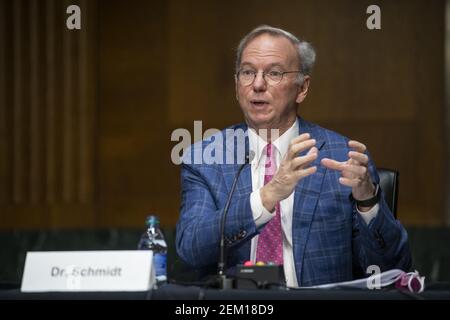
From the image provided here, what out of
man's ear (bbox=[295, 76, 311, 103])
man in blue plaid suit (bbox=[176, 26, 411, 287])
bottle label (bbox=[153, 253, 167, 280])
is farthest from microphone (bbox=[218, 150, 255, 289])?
man's ear (bbox=[295, 76, 311, 103])

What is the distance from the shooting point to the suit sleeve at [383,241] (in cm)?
256

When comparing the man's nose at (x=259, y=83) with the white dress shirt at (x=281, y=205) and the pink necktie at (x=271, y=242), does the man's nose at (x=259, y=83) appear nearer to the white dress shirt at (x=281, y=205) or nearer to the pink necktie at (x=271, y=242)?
the white dress shirt at (x=281, y=205)

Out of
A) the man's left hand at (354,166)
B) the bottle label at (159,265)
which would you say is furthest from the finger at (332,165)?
the bottle label at (159,265)

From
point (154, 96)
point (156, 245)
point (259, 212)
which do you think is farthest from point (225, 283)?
point (154, 96)

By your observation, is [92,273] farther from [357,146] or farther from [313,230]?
[313,230]

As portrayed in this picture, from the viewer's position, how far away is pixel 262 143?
289 cm

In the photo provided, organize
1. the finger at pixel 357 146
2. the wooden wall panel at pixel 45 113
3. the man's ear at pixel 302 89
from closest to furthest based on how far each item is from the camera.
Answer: the finger at pixel 357 146, the man's ear at pixel 302 89, the wooden wall panel at pixel 45 113

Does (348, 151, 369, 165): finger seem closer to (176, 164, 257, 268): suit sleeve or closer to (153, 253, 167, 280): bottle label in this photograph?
(176, 164, 257, 268): suit sleeve

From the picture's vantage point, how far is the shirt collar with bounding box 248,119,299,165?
288cm

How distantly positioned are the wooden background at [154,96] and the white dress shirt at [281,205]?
190 cm

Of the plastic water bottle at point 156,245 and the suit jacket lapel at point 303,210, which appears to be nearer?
the plastic water bottle at point 156,245

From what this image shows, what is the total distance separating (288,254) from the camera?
2.77 m
